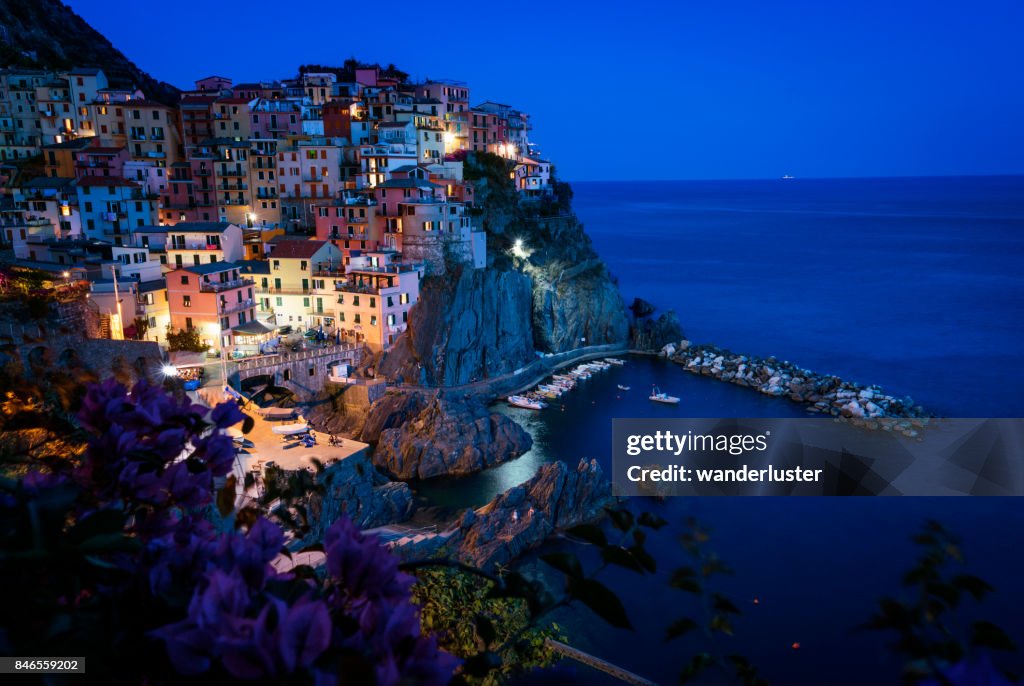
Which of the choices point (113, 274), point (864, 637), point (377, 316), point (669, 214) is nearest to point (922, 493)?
point (864, 637)

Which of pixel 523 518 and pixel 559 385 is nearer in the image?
pixel 523 518

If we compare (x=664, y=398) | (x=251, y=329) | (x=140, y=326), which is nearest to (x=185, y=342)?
(x=140, y=326)

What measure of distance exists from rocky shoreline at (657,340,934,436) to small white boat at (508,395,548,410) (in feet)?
29.1

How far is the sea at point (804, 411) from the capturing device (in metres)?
13.1

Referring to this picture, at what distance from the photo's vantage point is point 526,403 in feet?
87.8

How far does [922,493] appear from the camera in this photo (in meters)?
19.7

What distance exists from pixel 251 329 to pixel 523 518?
11312 millimetres

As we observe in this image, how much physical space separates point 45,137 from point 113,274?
65.8 feet

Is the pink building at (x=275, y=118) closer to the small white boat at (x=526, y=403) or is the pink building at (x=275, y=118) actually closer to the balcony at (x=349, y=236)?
the balcony at (x=349, y=236)

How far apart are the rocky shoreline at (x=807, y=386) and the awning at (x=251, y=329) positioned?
736 inches

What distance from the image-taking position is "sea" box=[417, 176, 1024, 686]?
43.1 ft

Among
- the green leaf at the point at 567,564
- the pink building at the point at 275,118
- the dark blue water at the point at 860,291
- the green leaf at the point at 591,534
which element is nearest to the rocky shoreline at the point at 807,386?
the dark blue water at the point at 860,291

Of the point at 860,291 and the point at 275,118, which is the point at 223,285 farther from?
the point at 860,291

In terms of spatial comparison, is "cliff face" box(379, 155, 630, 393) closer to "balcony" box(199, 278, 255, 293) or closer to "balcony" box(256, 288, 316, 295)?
"balcony" box(256, 288, 316, 295)
